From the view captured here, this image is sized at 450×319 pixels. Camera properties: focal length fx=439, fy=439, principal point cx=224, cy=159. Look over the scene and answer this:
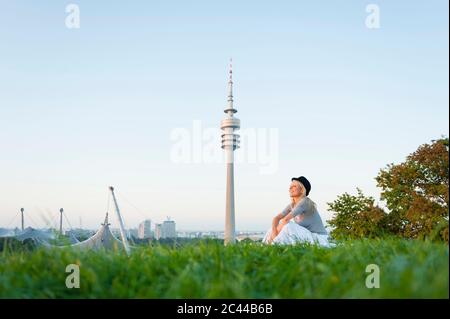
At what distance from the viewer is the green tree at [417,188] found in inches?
687

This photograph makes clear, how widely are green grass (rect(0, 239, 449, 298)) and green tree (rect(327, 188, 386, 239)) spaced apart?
14662 mm

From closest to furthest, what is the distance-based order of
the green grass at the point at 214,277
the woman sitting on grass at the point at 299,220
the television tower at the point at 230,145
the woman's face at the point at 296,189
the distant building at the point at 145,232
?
the green grass at the point at 214,277 → the distant building at the point at 145,232 → the woman sitting on grass at the point at 299,220 → the woman's face at the point at 296,189 → the television tower at the point at 230,145

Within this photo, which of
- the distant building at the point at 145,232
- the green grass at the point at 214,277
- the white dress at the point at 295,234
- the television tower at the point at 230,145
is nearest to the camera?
the green grass at the point at 214,277

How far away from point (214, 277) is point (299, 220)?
5.80 m

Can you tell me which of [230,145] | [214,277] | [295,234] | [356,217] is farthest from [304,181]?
[230,145]

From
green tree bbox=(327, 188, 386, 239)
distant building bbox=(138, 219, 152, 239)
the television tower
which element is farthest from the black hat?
the television tower

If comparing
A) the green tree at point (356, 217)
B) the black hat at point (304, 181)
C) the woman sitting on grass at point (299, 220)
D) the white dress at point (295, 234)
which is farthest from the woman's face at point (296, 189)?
the green tree at point (356, 217)

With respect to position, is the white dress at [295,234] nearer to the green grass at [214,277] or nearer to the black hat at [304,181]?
the black hat at [304,181]

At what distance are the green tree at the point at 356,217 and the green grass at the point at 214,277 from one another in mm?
14662

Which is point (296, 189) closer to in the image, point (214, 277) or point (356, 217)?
point (214, 277)

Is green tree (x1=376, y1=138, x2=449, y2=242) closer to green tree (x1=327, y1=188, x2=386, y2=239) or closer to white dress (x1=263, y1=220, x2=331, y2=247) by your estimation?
green tree (x1=327, y1=188, x2=386, y2=239)

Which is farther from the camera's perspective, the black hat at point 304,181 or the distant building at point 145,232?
the black hat at point 304,181

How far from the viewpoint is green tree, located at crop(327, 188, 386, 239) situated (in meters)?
18.5
